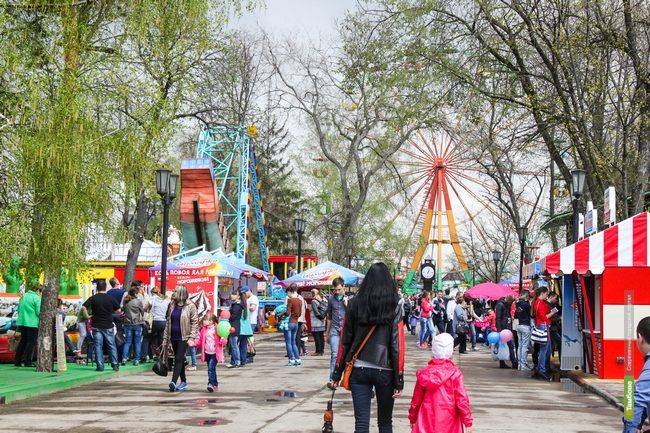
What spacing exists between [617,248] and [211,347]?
27.0ft

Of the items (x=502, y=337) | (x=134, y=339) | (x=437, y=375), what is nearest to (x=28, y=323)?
(x=134, y=339)

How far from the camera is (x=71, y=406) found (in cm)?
1266

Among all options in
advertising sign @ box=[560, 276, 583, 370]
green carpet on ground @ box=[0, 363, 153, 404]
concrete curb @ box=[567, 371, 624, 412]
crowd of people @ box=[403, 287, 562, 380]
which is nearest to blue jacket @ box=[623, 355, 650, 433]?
crowd of people @ box=[403, 287, 562, 380]

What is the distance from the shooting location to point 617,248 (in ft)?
57.0

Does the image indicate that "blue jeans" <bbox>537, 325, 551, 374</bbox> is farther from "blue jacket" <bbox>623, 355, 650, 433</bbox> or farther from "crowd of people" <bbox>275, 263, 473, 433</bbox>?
"blue jacket" <bbox>623, 355, 650, 433</bbox>

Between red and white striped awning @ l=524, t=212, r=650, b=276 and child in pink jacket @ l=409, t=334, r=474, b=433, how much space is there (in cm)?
1093

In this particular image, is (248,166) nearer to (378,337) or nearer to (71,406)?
(71,406)

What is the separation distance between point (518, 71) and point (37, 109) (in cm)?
1570

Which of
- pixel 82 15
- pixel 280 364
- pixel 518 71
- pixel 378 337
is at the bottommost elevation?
pixel 280 364

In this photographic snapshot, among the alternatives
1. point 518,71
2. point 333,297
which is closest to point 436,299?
point 518,71

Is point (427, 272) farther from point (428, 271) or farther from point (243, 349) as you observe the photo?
point (243, 349)

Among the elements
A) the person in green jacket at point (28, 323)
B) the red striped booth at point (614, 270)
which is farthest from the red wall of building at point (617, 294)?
the person in green jacket at point (28, 323)

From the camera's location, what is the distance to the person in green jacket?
750 inches

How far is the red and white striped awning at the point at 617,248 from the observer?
1722 centimetres
